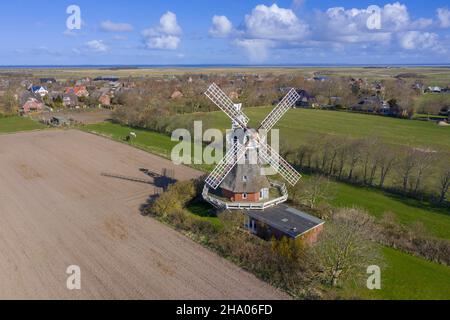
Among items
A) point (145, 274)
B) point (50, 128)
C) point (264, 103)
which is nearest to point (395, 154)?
point (145, 274)

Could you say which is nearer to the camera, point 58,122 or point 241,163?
point 241,163

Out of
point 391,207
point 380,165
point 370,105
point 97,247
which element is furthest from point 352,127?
point 97,247

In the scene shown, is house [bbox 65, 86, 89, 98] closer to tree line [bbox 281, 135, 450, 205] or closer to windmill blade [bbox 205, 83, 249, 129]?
tree line [bbox 281, 135, 450, 205]

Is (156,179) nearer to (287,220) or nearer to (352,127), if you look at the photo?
(287,220)

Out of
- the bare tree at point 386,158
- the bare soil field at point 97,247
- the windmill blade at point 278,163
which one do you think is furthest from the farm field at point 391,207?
the bare soil field at point 97,247

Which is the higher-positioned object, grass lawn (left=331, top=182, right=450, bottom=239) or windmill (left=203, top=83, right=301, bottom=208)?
windmill (left=203, top=83, right=301, bottom=208)

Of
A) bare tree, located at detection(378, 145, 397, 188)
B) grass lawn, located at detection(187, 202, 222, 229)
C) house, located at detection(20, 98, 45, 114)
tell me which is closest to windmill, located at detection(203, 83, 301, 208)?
grass lawn, located at detection(187, 202, 222, 229)
